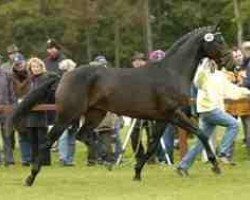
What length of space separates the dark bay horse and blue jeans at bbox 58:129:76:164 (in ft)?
11.1

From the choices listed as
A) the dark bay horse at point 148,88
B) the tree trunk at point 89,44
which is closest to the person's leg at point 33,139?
the dark bay horse at point 148,88

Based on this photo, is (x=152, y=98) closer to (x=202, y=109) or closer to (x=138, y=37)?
(x=202, y=109)

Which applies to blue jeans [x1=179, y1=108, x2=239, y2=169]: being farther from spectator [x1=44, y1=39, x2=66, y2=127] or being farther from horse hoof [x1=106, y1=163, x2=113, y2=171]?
spectator [x1=44, y1=39, x2=66, y2=127]

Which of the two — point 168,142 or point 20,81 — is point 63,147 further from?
point 168,142

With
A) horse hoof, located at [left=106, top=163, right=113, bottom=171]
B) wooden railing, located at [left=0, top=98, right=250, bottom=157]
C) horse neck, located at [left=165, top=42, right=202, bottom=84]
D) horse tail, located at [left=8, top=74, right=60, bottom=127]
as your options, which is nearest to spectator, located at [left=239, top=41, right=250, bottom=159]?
wooden railing, located at [left=0, top=98, right=250, bottom=157]

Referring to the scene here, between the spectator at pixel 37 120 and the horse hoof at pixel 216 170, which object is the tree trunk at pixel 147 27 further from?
the horse hoof at pixel 216 170

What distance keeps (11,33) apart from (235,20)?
15.0 metres

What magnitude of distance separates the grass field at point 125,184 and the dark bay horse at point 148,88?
1.94 ft

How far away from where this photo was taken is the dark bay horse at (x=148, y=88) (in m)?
12.7

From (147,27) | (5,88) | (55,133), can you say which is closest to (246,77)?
(5,88)

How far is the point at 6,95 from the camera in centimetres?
1642

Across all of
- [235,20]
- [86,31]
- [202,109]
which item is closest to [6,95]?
[202,109]

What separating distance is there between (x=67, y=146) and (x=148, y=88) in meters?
4.01

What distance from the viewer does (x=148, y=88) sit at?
1277 cm
